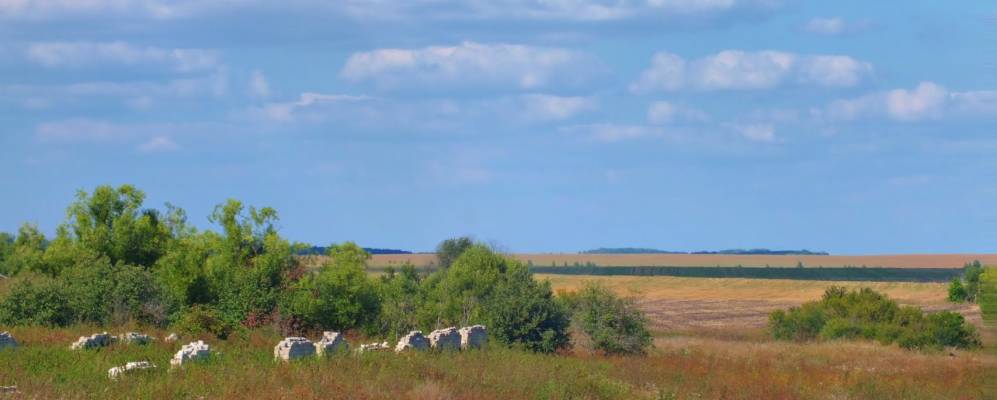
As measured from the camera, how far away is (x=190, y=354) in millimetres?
25281

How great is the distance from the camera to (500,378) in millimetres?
26266

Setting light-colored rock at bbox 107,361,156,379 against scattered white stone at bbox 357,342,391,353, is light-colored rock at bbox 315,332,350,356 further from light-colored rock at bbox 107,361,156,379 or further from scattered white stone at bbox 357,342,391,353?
A: light-colored rock at bbox 107,361,156,379

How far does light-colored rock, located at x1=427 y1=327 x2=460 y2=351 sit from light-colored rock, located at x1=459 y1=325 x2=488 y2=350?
74 cm

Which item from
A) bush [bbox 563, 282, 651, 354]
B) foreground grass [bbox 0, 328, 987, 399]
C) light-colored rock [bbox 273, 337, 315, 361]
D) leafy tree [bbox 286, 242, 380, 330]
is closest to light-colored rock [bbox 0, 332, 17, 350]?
foreground grass [bbox 0, 328, 987, 399]

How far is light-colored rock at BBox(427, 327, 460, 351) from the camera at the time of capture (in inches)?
1254

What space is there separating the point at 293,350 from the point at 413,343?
4.57 m

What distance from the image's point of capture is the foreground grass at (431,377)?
21.8 m

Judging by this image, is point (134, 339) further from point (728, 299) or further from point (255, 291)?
point (728, 299)

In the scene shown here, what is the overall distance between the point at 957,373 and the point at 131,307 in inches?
1218

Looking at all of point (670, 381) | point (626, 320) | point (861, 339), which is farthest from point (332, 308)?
point (861, 339)

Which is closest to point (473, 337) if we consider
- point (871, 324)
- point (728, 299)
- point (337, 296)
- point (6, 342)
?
point (6, 342)

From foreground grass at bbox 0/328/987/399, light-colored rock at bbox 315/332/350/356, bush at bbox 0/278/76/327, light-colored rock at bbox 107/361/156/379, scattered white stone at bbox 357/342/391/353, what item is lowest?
foreground grass at bbox 0/328/987/399

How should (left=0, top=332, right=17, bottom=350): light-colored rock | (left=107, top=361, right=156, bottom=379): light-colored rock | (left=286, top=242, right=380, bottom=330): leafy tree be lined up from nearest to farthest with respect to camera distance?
(left=107, top=361, right=156, bottom=379): light-colored rock
(left=0, top=332, right=17, bottom=350): light-colored rock
(left=286, top=242, right=380, bottom=330): leafy tree

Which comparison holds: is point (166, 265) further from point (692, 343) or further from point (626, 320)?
point (692, 343)
